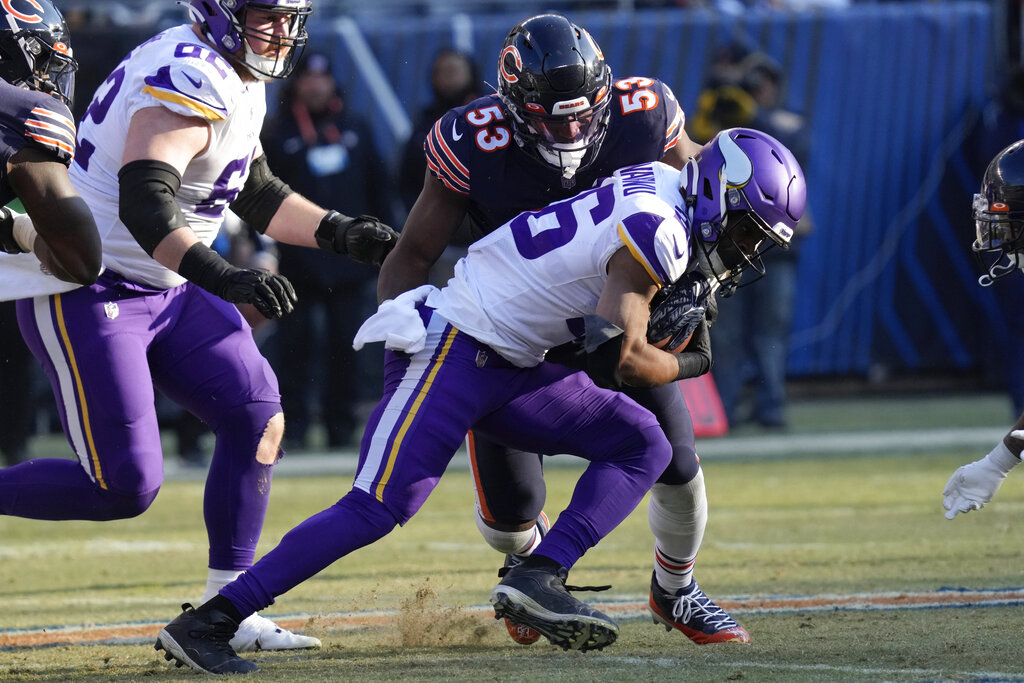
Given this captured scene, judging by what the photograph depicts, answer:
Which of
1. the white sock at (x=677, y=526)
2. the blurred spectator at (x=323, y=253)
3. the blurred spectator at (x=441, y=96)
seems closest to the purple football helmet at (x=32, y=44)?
the white sock at (x=677, y=526)

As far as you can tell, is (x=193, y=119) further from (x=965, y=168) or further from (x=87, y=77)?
(x=965, y=168)

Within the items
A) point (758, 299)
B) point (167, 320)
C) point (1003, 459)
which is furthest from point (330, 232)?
point (758, 299)

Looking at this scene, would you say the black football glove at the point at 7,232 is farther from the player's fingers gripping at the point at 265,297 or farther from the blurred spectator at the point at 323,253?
the blurred spectator at the point at 323,253

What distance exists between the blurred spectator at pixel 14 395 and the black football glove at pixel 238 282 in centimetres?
515

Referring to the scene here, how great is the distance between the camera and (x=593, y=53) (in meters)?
4.35

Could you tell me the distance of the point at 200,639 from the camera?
391cm

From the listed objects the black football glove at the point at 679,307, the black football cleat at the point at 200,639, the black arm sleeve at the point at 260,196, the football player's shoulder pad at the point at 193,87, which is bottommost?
the black football cleat at the point at 200,639

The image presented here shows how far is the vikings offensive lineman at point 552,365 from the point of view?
3896 millimetres

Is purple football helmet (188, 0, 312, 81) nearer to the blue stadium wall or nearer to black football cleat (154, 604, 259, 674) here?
black football cleat (154, 604, 259, 674)

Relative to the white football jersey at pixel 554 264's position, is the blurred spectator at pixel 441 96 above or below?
below

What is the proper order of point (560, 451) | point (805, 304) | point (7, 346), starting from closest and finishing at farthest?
point (560, 451), point (7, 346), point (805, 304)

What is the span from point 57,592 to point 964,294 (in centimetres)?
829

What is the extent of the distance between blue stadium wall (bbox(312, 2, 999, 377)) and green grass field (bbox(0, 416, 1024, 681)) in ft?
10.3

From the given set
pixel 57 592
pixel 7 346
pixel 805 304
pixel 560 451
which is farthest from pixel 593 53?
pixel 805 304
